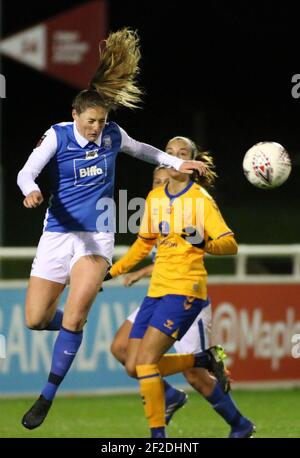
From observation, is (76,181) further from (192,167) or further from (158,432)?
(158,432)

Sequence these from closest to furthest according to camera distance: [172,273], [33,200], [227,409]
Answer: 1. [33,200]
2. [172,273]
3. [227,409]

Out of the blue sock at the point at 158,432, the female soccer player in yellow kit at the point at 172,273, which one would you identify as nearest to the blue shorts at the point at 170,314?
the female soccer player in yellow kit at the point at 172,273

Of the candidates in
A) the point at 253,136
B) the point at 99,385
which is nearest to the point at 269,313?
the point at 99,385

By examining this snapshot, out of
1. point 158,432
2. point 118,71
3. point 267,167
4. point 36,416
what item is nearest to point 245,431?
point 158,432

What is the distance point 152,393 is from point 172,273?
2.55 feet

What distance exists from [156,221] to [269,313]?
4.29 metres

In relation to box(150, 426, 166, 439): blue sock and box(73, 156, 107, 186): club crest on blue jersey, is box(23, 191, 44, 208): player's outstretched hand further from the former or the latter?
box(150, 426, 166, 439): blue sock

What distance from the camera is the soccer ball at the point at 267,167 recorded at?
9031 mm

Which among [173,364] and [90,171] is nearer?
[90,171]

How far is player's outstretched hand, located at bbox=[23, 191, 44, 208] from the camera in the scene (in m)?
7.84

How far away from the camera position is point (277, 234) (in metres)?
22.8

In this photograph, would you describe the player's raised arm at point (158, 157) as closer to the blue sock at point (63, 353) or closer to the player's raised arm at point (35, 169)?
the player's raised arm at point (35, 169)

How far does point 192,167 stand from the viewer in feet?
28.2

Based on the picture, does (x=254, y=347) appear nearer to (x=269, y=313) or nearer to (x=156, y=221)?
(x=269, y=313)
